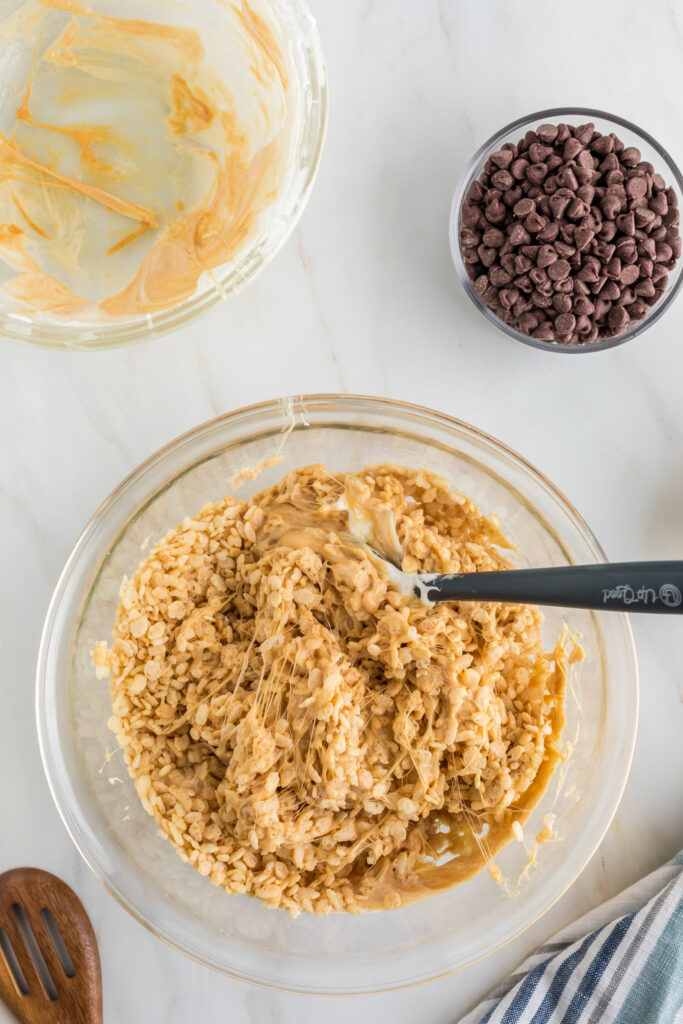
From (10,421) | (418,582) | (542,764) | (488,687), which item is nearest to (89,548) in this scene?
(10,421)

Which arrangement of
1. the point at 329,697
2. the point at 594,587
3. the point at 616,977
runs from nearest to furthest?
the point at 594,587 → the point at 329,697 → the point at 616,977

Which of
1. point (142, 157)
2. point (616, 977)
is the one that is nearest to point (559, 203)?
point (142, 157)

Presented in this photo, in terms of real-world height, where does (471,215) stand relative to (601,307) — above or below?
above

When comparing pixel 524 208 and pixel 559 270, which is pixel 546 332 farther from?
pixel 524 208

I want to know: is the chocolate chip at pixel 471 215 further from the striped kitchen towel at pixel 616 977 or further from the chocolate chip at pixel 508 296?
the striped kitchen towel at pixel 616 977

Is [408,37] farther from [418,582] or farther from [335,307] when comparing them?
[418,582]
